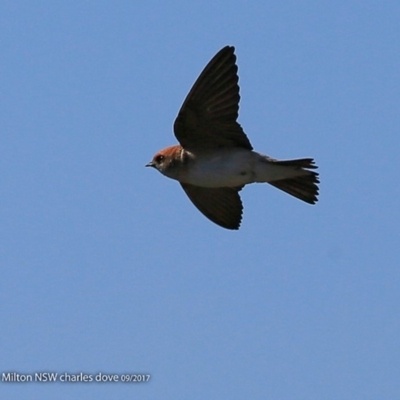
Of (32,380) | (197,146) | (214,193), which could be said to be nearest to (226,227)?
(214,193)

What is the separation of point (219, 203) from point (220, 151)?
117cm

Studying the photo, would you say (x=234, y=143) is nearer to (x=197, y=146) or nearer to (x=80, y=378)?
(x=197, y=146)

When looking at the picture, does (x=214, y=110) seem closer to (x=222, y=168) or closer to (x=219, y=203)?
(x=222, y=168)

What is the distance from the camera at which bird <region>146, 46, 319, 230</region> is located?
14.8 m

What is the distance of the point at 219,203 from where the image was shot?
16.1 meters

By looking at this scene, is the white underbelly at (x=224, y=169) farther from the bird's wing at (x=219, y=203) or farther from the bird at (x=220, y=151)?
the bird's wing at (x=219, y=203)

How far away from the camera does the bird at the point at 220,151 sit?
14.8 m

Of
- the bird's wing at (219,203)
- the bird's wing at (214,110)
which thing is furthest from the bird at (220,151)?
the bird's wing at (219,203)

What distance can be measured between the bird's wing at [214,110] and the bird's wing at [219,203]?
1.05 m

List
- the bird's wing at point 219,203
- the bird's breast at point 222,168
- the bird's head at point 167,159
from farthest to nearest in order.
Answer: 1. the bird's wing at point 219,203
2. the bird's head at point 167,159
3. the bird's breast at point 222,168

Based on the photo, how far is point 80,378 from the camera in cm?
1494

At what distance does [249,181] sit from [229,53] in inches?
44.5

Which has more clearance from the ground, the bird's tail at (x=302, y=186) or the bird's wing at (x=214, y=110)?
the bird's wing at (x=214, y=110)

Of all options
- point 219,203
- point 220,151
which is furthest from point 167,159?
point 219,203
